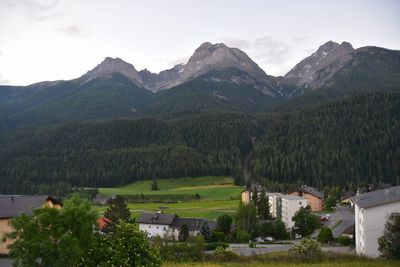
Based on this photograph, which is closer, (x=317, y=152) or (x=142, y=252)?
(x=142, y=252)

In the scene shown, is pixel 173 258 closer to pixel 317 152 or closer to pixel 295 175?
pixel 295 175

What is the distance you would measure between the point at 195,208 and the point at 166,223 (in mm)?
25498

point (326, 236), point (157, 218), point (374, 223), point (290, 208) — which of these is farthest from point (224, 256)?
point (290, 208)

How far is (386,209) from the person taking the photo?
158 feet

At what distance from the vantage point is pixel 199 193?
137 m

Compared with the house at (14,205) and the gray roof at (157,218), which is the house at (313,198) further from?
the house at (14,205)

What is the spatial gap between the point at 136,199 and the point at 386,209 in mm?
89297

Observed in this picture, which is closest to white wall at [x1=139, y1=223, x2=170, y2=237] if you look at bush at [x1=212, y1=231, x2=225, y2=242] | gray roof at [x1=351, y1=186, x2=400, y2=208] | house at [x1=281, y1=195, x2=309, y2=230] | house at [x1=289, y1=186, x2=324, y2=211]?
bush at [x1=212, y1=231, x2=225, y2=242]

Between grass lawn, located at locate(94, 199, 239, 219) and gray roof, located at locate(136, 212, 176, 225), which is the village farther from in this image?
grass lawn, located at locate(94, 199, 239, 219)

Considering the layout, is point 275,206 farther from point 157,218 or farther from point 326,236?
point 326,236

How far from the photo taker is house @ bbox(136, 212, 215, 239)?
79.9 metres

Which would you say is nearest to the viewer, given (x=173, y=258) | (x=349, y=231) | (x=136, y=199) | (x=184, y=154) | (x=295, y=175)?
(x=173, y=258)

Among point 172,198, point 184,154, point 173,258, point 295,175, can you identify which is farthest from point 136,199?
point 173,258

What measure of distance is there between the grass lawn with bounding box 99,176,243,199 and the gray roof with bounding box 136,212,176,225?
42.6m
